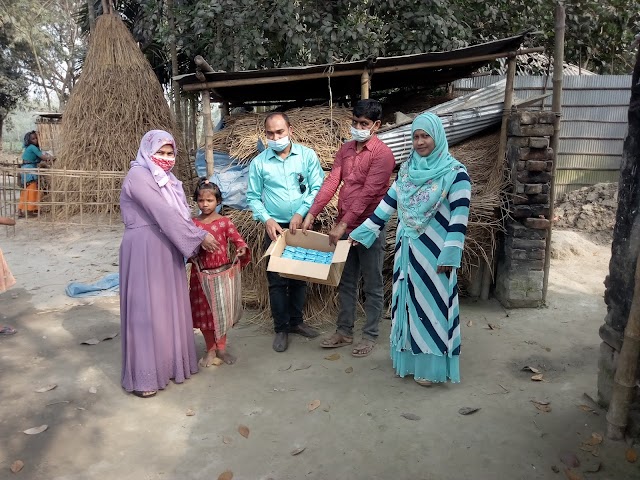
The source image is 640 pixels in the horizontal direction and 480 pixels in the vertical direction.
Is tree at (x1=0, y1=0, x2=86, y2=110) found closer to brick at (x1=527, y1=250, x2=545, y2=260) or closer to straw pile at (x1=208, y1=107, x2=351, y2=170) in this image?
straw pile at (x1=208, y1=107, x2=351, y2=170)

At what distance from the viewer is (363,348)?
154 inches

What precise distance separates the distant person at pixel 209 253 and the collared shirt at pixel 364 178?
799 mm

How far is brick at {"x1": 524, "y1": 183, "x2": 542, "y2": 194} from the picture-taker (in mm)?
4656

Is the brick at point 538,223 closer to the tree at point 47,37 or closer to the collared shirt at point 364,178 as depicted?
the collared shirt at point 364,178

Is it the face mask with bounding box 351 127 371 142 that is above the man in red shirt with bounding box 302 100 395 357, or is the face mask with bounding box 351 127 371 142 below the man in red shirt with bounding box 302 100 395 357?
above

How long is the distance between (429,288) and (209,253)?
154 centimetres

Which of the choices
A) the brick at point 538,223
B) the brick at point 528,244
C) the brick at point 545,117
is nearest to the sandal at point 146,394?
the brick at point 528,244

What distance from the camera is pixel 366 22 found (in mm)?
7594

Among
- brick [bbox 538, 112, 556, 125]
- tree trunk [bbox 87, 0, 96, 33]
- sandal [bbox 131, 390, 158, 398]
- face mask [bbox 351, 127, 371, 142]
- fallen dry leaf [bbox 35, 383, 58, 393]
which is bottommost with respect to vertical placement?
fallen dry leaf [bbox 35, 383, 58, 393]

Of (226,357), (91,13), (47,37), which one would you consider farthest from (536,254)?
(47,37)

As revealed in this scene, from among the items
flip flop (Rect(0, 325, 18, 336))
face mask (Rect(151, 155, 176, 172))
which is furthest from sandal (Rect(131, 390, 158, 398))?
flip flop (Rect(0, 325, 18, 336))

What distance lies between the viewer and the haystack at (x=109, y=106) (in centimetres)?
988

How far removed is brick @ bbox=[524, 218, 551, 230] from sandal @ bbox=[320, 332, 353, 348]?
6.56ft

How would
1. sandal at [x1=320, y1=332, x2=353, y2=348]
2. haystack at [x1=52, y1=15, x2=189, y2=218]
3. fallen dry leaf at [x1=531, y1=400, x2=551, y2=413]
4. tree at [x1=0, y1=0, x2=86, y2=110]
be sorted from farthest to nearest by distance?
tree at [x1=0, y1=0, x2=86, y2=110]
haystack at [x1=52, y1=15, x2=189, y2=218]
sandal at [x1=320, y1=332, x2=353, y2=348]
fallen dry leaf at [x1=531, y1=400, x2=551, y2=413]
